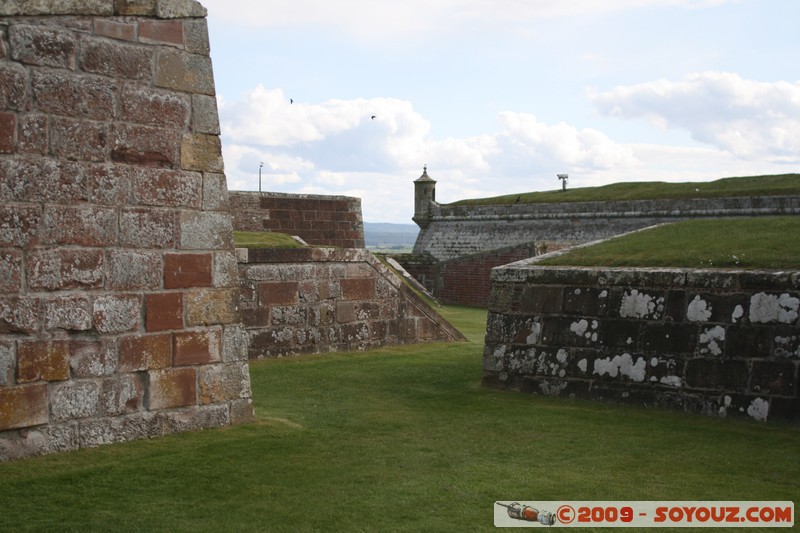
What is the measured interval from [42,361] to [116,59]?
228cm

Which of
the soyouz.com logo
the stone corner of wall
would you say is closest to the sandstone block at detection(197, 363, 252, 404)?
the stone corner of wall

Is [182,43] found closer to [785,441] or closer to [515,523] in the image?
[515,523]

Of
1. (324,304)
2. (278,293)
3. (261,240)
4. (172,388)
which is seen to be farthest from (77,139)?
(261,240)

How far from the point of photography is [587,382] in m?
9.26

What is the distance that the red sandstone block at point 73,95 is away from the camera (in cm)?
668

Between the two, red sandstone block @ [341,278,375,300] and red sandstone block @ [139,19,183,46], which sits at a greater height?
red sandstone block @ [139,19,183,46]

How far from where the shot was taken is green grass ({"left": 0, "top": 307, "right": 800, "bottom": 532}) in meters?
5.46

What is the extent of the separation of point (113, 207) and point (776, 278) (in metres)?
5.47

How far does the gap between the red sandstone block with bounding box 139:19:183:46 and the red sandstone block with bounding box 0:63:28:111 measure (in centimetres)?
103

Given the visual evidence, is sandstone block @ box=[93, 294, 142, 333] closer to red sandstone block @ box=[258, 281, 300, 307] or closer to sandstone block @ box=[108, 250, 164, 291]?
sandstone block @ box=[108, 250, 164, 291]

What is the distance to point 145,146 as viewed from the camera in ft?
23.9

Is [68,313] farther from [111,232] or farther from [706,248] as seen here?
[706,248]

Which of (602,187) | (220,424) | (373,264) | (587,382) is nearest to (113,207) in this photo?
(220,424)

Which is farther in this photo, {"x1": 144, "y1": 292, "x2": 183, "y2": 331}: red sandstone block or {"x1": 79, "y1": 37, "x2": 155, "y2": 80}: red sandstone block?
{"x1": 144, "y1": 292, "x2": 183, "y2": 331}: red sandstone block
